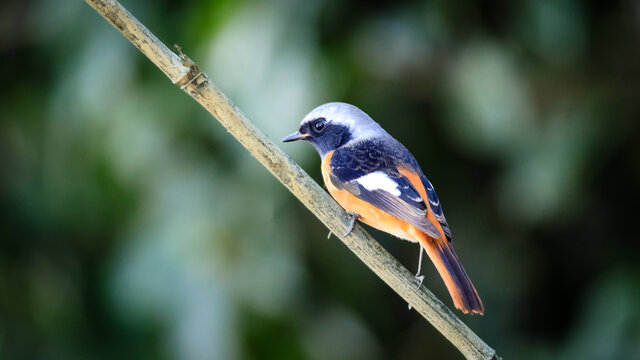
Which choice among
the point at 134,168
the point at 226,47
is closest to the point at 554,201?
the point at 226,47

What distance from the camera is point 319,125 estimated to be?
1.70 metres

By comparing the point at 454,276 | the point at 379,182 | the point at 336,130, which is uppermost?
the point at 336,130

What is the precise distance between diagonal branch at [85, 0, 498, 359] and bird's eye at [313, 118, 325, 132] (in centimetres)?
31

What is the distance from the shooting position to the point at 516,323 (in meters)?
4.89

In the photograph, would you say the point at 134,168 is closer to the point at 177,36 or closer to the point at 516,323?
the point at 177,36

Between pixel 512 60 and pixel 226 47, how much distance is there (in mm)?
1750

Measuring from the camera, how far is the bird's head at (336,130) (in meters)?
1.74

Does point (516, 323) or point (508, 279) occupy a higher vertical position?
point (508, 279)

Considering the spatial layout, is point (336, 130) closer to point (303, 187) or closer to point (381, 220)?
point (381, 220)

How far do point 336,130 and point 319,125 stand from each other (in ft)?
0.45

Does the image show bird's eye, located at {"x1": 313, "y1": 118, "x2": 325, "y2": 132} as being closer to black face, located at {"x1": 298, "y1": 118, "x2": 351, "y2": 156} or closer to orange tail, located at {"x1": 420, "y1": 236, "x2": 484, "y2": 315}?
black face, located at {"x1": 298, "y1": 118, "x2": 351, "y2": 156}

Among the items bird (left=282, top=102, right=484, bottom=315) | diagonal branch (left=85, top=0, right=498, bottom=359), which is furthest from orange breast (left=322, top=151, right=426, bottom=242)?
diagonal branch (left=85, top=0, right=498, bottom=359)

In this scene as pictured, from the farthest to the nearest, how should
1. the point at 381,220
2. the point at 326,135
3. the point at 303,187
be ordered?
the point at 326,135, the point at 381,220, the point at 303,187

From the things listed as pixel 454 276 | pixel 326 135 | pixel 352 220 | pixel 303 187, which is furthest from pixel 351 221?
pixel 326 135
